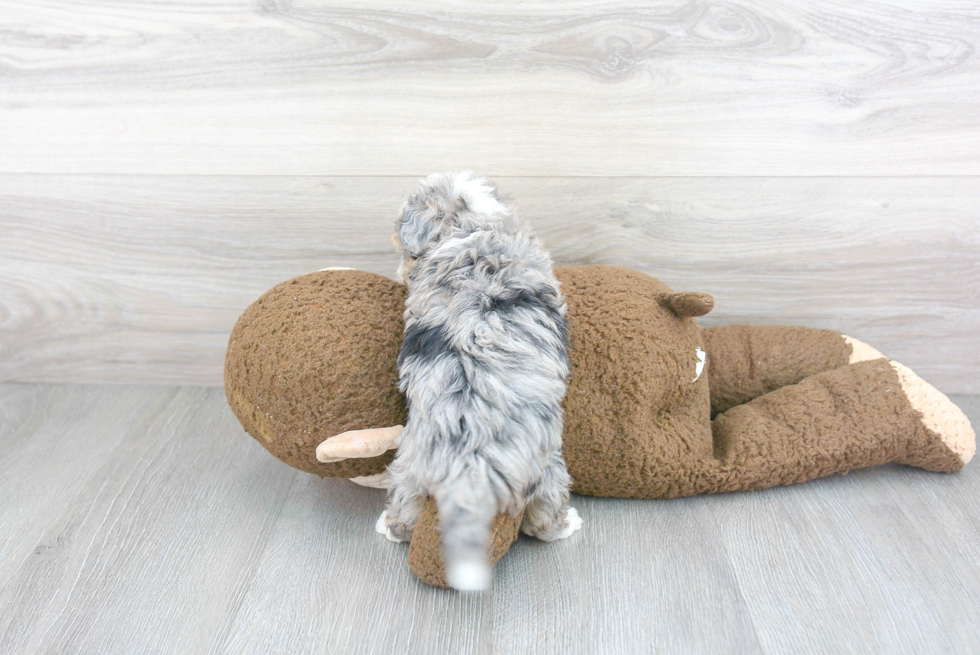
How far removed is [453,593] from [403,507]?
0.12 meters

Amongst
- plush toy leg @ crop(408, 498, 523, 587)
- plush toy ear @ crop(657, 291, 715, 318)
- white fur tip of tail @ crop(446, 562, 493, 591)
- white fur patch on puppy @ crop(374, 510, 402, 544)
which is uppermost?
plush toy ear @ crop(657, 291, 715, 318)

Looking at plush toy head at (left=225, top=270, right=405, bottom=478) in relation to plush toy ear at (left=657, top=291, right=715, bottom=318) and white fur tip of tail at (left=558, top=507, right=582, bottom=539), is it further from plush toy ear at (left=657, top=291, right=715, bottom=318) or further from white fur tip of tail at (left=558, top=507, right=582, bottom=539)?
plush toy ear at (left=657, top=291, right=715, bottom=318)

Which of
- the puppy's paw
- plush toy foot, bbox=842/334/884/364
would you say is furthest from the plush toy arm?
plush toy foot, bbox=842/334/884/364

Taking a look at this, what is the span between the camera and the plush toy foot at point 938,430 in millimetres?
927

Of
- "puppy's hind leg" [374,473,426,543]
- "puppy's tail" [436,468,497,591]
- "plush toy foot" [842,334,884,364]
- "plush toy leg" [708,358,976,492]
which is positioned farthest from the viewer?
"plush toy foot" [842,334,884,364]

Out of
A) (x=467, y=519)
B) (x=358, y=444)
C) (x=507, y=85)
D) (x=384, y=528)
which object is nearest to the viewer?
(x=467, y=519)

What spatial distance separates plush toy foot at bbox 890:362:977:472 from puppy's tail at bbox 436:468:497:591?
648mm

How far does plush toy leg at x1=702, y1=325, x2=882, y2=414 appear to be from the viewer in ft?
3.39

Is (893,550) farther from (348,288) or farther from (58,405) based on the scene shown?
(58,405)

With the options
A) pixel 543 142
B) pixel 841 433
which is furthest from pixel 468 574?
pixel 543 142

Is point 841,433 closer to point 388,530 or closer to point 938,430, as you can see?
point 938,430

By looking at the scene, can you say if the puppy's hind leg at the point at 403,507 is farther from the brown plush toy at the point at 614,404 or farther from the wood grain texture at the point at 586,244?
the wood grain texture at the point at 586,244

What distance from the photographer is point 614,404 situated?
2.83 ft

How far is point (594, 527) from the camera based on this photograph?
0.89 meters
